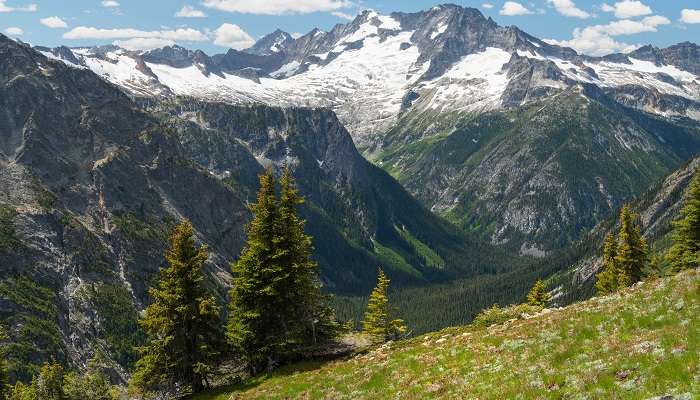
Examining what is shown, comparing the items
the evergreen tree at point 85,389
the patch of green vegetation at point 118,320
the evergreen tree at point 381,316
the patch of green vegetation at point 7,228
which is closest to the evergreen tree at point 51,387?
the evergreen tree at point 85,389

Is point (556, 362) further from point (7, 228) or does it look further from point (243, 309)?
point (7, 228)

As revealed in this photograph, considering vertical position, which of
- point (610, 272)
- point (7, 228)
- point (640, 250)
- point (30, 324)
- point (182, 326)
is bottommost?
point (30, 324)

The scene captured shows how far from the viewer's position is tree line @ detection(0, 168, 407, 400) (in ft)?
154

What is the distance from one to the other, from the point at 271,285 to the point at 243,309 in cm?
400

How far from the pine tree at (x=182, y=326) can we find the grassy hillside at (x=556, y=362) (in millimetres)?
6247

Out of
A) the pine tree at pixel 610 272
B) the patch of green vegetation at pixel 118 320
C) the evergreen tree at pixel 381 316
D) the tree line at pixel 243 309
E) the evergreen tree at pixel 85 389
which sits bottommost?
the patch of green vegetation at pixel 118 320

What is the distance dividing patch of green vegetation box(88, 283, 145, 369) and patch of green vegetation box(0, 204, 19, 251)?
28.0 meters

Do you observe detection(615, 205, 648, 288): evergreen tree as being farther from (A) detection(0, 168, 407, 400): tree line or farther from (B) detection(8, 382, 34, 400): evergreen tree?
(B) detection(8, 382, 34, 400): evergreen tree

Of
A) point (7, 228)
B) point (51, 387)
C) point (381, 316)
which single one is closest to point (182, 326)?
point (51, 387)

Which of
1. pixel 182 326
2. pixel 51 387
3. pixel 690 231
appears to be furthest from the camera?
pixel 51 387

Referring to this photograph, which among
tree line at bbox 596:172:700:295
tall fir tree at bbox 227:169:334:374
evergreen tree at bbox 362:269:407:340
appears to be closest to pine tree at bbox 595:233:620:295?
tree line at bbox 596:172:700:295

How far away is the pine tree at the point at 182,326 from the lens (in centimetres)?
4659

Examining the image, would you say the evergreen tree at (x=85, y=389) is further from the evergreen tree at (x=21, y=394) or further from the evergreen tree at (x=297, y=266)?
the evergreen tree at (x=297, y=266)

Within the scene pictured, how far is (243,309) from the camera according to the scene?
49625 millimetres
